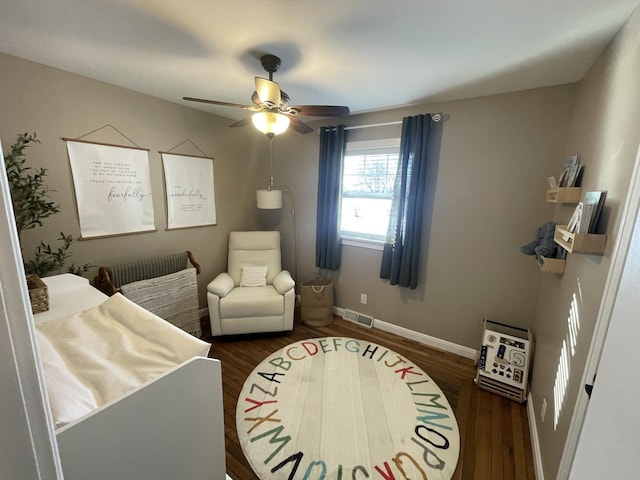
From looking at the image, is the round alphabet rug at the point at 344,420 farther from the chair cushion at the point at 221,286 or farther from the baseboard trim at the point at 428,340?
the chair cushion at the point at 221,286

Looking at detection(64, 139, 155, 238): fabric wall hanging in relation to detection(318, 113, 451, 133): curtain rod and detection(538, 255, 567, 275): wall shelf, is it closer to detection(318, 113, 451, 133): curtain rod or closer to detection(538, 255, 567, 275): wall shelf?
detection(318, 113, 451, 133): curtain rod

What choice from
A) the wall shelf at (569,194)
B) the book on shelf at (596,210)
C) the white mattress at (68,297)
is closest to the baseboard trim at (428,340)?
the wall shelf at (569,194)

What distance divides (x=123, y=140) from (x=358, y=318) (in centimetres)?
Result: 284

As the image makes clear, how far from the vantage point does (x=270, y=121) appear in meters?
1.66

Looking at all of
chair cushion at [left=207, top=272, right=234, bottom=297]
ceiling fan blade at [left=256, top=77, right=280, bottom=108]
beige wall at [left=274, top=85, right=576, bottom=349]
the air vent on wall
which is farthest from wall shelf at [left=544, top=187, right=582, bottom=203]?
chair cushion at [left=207, top=272, right=234, bottom=297]

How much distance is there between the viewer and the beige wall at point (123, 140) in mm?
1767

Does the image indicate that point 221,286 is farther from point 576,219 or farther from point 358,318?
point 576,219

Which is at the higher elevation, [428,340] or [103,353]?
[103,353]

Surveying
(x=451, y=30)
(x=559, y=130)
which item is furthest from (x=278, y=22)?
(x=559, y=130)

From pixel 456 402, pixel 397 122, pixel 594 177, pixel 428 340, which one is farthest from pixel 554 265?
pixel 397 122

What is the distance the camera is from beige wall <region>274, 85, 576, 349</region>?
195 cm

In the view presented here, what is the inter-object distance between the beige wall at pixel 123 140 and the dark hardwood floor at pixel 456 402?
1.07m

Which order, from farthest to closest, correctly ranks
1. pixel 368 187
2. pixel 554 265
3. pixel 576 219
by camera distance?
pixel 368 187, pixel 554 265, pixel 576 219

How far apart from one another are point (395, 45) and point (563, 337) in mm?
1811
